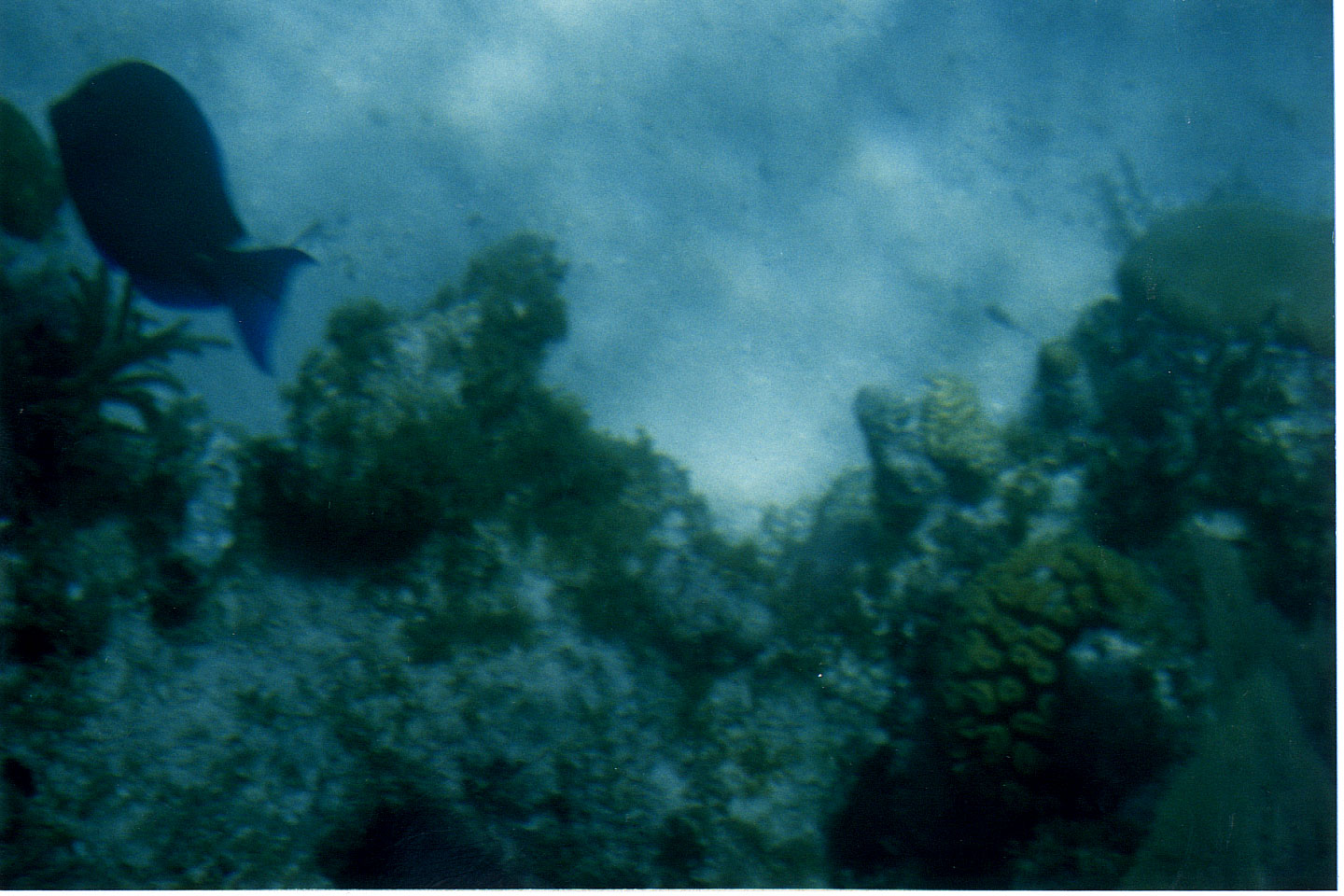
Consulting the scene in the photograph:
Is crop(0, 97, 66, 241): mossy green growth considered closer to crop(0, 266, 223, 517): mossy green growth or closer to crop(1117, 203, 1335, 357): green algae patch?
crop(0, 266, 223, 517): mossy green growth

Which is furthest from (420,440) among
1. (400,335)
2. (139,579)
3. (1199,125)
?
(1199,125)

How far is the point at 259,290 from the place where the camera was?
3.24 metres

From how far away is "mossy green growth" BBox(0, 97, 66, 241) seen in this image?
3.13 metres

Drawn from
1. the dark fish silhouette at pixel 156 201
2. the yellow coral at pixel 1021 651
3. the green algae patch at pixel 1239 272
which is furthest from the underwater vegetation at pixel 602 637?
the dark fish silhouette at pixel 156 201

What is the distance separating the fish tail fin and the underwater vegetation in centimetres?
28

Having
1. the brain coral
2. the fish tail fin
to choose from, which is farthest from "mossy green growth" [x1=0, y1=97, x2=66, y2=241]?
the brain coral

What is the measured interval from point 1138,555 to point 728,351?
7.10ft

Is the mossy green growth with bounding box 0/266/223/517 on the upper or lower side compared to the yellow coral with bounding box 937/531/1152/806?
upper

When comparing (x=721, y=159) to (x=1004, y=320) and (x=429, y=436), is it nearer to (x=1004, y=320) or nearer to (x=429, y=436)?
(x=1004, y=320)

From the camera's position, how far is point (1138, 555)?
9.71 feet

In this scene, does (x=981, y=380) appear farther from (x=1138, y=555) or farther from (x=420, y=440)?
(x=420, y=440)

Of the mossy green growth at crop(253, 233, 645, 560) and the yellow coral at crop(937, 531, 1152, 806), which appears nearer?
the yellow coral at crop(937, 531, 1152, 806)

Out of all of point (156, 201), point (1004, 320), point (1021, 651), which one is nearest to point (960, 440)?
point (1004, 320)

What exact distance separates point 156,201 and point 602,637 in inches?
121
